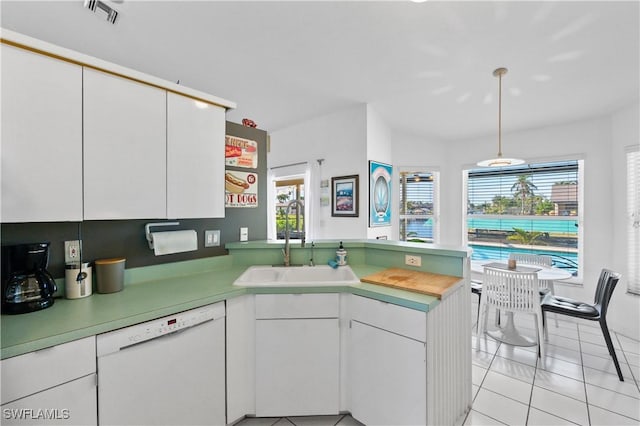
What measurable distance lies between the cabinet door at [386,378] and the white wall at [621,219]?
10.9 feet

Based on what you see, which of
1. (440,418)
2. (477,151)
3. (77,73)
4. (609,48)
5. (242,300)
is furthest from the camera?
(477,151)

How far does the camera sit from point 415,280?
Result: 5.52ft

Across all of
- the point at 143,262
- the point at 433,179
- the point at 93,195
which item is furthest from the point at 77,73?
the point at 433,179

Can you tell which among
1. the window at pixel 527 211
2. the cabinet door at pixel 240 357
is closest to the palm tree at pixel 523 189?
the window at pixel 527 211

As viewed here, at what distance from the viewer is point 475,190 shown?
451 cm

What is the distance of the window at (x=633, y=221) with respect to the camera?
2994 millimetres

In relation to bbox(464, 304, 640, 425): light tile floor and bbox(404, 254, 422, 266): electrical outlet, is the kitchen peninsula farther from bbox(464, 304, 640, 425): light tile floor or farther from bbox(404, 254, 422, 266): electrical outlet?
bbox(464, 304, 640, 425): light tile floor

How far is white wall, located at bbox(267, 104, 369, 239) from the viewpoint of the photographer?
3.36 m

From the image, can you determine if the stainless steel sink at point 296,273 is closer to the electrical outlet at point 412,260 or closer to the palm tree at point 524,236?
the electrical outlet at point 412,260

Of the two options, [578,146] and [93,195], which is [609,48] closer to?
[578,146]

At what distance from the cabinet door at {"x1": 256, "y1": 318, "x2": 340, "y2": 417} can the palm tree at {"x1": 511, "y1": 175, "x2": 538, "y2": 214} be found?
3.98 meters

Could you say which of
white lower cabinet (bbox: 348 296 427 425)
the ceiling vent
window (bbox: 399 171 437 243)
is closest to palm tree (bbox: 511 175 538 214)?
window (bbox: 399 171 437 243)

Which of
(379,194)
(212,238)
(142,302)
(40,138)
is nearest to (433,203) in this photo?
(379,194)

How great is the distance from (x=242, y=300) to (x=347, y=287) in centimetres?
64
